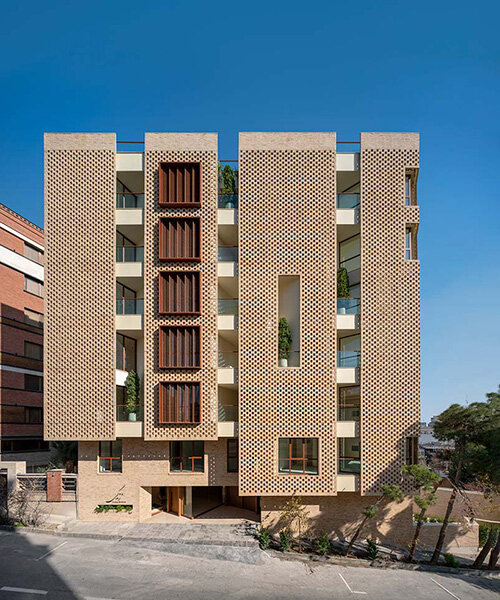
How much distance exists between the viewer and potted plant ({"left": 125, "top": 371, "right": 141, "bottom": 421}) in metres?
20.7

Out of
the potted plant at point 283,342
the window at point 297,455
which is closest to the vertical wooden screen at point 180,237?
the potted plant at point 283,342

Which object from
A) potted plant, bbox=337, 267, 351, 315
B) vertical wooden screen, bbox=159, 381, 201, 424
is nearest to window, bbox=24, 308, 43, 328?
vertical wooden screen, bbox=159, 381, 201, 424

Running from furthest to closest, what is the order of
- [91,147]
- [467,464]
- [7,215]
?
1. [7,215]
2. [91,147]
3. [467,464]

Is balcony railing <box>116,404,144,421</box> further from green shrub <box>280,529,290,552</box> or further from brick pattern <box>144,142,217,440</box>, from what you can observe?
green shrub <box>280,529,290,552</box>

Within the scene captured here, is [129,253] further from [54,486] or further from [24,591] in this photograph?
[24,591]

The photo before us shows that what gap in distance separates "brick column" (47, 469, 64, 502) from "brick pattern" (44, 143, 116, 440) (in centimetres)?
193

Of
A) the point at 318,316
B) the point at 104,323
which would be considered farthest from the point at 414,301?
the point at 104,323

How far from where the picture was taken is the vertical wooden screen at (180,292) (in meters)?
20.6

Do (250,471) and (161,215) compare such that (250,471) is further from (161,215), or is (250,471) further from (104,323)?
(161,215)

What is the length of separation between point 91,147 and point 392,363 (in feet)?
56.4

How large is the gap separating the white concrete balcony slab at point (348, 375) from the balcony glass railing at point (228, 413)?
5.03 m

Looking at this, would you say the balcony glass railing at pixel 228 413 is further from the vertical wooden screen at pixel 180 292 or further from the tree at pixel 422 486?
the tree at pixel 422 486

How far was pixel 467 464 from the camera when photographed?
18500 mm

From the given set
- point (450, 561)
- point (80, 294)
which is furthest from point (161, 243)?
point (450, 561)
